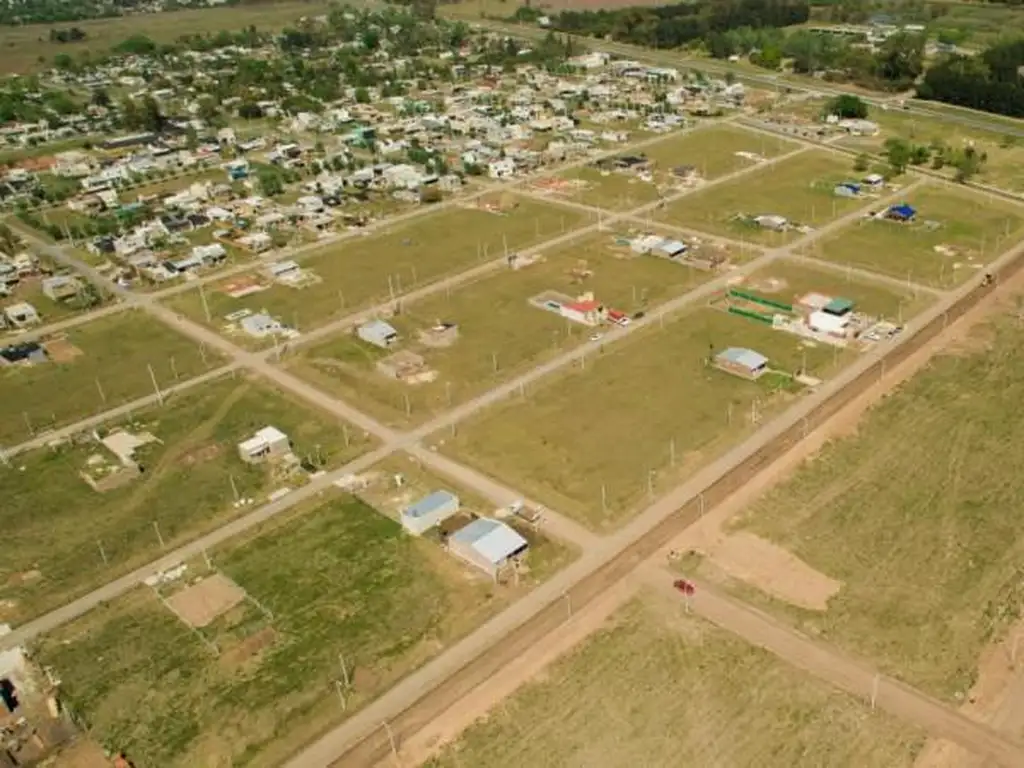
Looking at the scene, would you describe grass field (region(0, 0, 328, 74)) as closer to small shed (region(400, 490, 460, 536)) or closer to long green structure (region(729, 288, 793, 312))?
long green structure (region(729, 288, 793, 312))

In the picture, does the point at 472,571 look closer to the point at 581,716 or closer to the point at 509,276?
the point at 581,716

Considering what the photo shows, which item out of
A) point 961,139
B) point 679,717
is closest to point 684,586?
point 679,717

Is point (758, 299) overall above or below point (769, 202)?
above

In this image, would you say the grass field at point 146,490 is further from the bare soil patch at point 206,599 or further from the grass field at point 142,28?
the grass field at point 142,28

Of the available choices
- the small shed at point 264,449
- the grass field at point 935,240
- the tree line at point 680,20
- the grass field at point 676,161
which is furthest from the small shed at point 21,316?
the tree line at point 680,20

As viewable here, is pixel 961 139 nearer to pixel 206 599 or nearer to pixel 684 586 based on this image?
pixel 684 586

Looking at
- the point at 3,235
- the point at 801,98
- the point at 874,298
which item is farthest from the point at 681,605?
the point at 801,98

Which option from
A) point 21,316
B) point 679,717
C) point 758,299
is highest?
point 758,299
